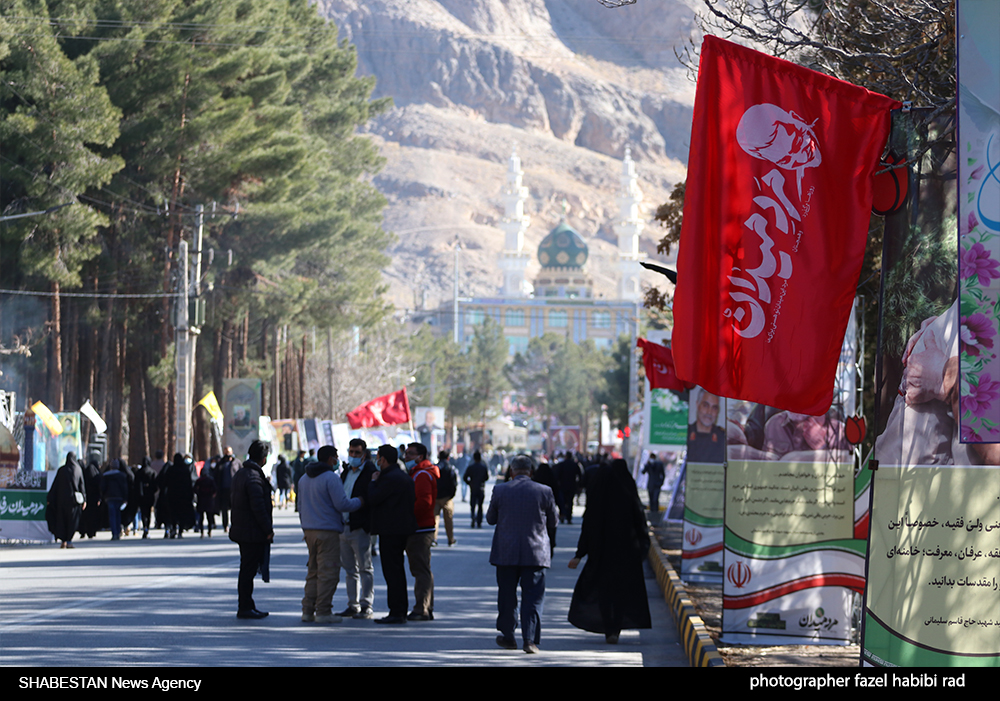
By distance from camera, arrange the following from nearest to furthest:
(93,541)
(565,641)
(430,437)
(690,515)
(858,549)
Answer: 1. (858,549)
2. (565,641)
3. (690,515)
4. (93,541)
5. (430,437)

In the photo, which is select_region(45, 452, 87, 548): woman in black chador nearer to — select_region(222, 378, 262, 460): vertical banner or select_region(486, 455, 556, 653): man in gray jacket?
select_region(486, 455, 556, 653): man in gray jacket

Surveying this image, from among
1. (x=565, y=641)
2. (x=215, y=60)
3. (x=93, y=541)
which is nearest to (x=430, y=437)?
(x=215, y=60)

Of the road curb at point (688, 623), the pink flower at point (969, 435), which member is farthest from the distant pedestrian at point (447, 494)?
the pink flower at point (969, 435)

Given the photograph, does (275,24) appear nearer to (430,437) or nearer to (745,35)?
(430,437)

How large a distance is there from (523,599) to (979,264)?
6028 millimetres

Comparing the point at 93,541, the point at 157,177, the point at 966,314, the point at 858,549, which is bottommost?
the point at 93,541

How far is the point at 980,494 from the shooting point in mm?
5473

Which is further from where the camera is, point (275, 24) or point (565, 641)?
point (275, 24)

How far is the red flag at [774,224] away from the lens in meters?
6.43

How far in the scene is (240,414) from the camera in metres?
33.7

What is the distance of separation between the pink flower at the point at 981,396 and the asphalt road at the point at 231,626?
4.98 meters

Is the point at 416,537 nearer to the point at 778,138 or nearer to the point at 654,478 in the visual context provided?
the point at 778,138

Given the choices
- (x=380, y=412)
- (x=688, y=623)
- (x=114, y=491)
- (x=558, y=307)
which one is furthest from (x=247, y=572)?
(x=558, y=307)
